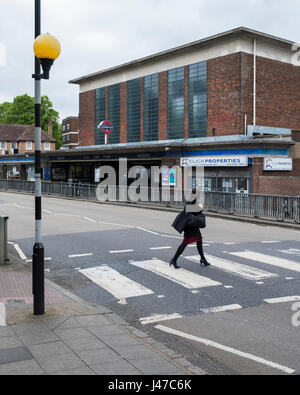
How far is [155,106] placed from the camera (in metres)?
36.2

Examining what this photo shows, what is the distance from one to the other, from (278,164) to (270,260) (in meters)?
16.0

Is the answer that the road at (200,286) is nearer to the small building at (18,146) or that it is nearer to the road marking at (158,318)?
the road marking at (158,318)

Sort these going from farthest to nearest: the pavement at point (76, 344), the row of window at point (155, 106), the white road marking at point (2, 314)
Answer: the row of window at point (155, 106), the white road marking at point (2, 314), the pavement at point (76, 344)

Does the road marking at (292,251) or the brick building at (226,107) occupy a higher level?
the brick building at (226,107)

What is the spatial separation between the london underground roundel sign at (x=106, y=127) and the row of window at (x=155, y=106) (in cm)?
83

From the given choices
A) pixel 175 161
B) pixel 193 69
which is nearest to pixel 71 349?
pixel 175 161

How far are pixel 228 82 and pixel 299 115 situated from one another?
694cm

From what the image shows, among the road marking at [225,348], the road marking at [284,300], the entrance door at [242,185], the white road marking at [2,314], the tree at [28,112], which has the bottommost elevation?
the road marking at [225,348]

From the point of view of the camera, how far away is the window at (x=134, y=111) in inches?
1491

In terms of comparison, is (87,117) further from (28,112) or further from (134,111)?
(28,112)

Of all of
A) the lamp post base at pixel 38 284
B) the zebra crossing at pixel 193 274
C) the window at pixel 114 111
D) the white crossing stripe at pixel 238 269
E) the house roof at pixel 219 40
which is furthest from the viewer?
the window at pixel 114 111

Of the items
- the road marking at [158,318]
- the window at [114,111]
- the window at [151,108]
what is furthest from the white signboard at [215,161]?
the road marking at [158,318]

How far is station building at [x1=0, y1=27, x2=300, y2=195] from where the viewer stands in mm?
26203

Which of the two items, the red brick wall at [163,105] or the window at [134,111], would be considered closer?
the red brick wall at [163,105]
